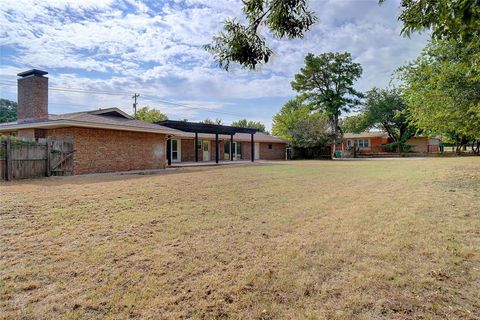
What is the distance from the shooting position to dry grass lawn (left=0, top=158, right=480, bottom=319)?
265 cm

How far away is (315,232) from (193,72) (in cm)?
1547

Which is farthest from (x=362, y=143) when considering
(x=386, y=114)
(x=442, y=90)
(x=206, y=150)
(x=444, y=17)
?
(x=444, y=17)

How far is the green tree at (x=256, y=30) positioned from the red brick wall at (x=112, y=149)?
12251mm

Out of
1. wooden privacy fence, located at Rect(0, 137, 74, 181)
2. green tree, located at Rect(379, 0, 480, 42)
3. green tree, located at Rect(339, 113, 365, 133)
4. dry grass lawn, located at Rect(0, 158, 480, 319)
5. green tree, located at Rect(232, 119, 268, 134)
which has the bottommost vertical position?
dry grass lawn, located at Rect(0, 158, 480, 319)

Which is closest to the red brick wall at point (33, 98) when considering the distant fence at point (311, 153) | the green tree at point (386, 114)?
the distant fence at point (311, 153)

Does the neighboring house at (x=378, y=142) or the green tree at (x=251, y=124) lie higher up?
the green tree at (x=251, y=124)

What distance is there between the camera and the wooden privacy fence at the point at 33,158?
11055 millimetres

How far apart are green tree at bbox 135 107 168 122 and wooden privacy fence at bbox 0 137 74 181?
32.9m

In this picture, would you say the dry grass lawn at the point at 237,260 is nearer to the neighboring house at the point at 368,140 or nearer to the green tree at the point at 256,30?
the green tree at the point at 256,30

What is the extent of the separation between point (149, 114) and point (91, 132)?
33.1 meters

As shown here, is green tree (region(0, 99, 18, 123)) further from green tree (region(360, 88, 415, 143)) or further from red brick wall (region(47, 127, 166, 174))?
green tree (region(360, 88, 415, 143))

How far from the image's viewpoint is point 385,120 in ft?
139

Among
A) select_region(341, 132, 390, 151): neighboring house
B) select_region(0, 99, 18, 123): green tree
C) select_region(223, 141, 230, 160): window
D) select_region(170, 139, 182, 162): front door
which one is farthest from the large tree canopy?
select_region(0, 99, 18, 123): green tree

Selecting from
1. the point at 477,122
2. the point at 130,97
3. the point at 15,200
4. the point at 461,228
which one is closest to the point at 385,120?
the point at 477,122
